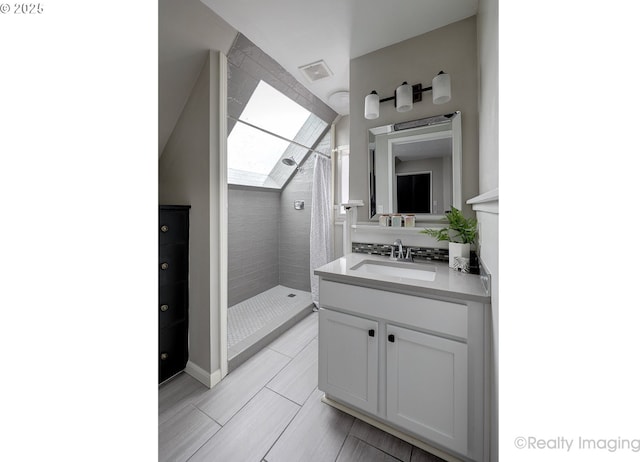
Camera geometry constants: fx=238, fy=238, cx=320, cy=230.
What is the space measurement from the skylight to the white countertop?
1714 mm

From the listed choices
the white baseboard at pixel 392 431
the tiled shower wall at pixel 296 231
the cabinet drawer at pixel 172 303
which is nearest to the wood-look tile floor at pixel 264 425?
the white baseboard at pixel 392 431

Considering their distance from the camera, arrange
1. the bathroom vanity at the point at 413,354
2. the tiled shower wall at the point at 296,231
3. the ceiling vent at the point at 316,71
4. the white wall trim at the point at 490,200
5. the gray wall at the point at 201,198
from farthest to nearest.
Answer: the tiled shower wall at the point at 296,231 < the ceiling vent at the point at 316,71 < the gray wall at the point at 201,198 < the bathroom vanity at the point at 413,354 < the white wall trim at the point at 490,200

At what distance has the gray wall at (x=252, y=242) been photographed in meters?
2.88

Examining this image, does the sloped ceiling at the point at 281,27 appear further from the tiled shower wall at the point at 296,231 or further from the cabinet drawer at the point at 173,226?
the tiled shower wall at the point at 296,231

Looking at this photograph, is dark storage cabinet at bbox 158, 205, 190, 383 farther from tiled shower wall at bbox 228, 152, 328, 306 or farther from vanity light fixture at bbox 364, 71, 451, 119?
vanity light fixture at bbox 364, 71, 451, 119

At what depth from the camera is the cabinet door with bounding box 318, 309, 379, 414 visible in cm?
125

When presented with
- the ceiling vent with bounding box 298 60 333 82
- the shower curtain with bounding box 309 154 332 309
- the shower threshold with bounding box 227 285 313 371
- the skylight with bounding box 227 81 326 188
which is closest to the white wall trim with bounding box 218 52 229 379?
the shower threshold with bounding box 227 285 313 371

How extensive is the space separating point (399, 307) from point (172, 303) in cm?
151
